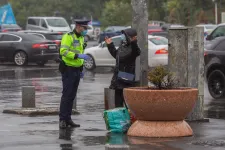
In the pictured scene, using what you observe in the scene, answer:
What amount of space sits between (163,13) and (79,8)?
39.3 feet

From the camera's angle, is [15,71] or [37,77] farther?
[15,71]

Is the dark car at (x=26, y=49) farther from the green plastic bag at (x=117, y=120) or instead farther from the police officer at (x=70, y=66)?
the green plastic bag at (x=117, y=120)

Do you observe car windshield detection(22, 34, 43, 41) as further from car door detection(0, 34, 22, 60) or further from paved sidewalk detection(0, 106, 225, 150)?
paved sidewalk detection(0, 106, 225, 150)

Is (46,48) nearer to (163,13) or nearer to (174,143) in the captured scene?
(174,143)

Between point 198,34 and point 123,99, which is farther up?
point 198,34

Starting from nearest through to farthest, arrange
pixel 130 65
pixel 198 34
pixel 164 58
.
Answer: pixel 130 65, pixel 198 34, pixel 164 58

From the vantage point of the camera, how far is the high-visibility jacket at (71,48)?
40.1 ft

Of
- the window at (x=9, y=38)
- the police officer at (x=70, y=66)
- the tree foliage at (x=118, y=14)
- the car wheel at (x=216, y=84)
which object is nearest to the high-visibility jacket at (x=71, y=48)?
the police officer at (x=70, y=66)

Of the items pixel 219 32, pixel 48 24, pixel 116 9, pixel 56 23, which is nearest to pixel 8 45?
pixel 219 32

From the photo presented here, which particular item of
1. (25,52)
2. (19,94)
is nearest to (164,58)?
(25,52)

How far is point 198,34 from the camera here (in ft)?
43.7

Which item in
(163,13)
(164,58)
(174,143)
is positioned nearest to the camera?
(174,143)

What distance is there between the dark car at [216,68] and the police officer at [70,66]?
23.7 ft

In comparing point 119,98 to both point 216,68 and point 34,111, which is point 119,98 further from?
point 216,68
